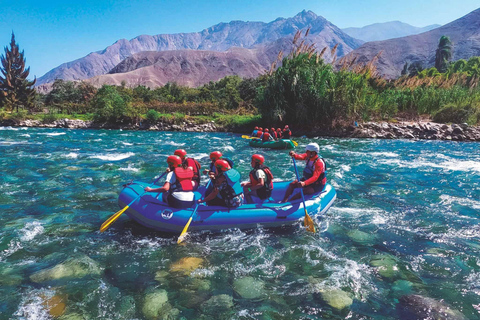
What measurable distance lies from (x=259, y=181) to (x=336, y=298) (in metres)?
2.62

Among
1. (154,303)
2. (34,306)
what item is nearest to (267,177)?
(154,303)

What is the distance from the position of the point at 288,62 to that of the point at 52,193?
16960 millimetres

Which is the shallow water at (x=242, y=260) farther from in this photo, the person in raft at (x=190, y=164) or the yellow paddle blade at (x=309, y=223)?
the person in raft at (x=190, y=164)

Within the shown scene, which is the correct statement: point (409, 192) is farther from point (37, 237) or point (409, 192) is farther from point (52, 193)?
point (52, 193)

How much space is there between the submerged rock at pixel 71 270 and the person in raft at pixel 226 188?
6.55ft

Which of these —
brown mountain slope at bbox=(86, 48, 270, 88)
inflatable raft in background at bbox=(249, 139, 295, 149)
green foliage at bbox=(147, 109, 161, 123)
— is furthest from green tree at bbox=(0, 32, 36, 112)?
brown mountain slope at bbox=(86, 48, 270, 88)

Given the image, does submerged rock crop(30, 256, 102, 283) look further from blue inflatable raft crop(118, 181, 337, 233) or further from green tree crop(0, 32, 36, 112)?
green tree crop(0, 32, 36, 112)

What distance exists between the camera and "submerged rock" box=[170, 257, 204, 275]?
4238 millimetres

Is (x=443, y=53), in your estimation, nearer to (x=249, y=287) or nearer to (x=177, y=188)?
(x=177, y=188)

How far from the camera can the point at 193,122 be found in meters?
26.2

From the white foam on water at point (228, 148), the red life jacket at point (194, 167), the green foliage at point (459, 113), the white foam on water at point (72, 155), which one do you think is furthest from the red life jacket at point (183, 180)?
the green foliage at point (459, 113)

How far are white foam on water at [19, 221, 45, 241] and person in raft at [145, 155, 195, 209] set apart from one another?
1973mm

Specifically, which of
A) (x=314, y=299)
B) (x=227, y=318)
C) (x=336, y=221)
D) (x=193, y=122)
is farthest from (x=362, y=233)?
(x=193, y=122)

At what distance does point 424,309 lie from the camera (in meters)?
3.43
